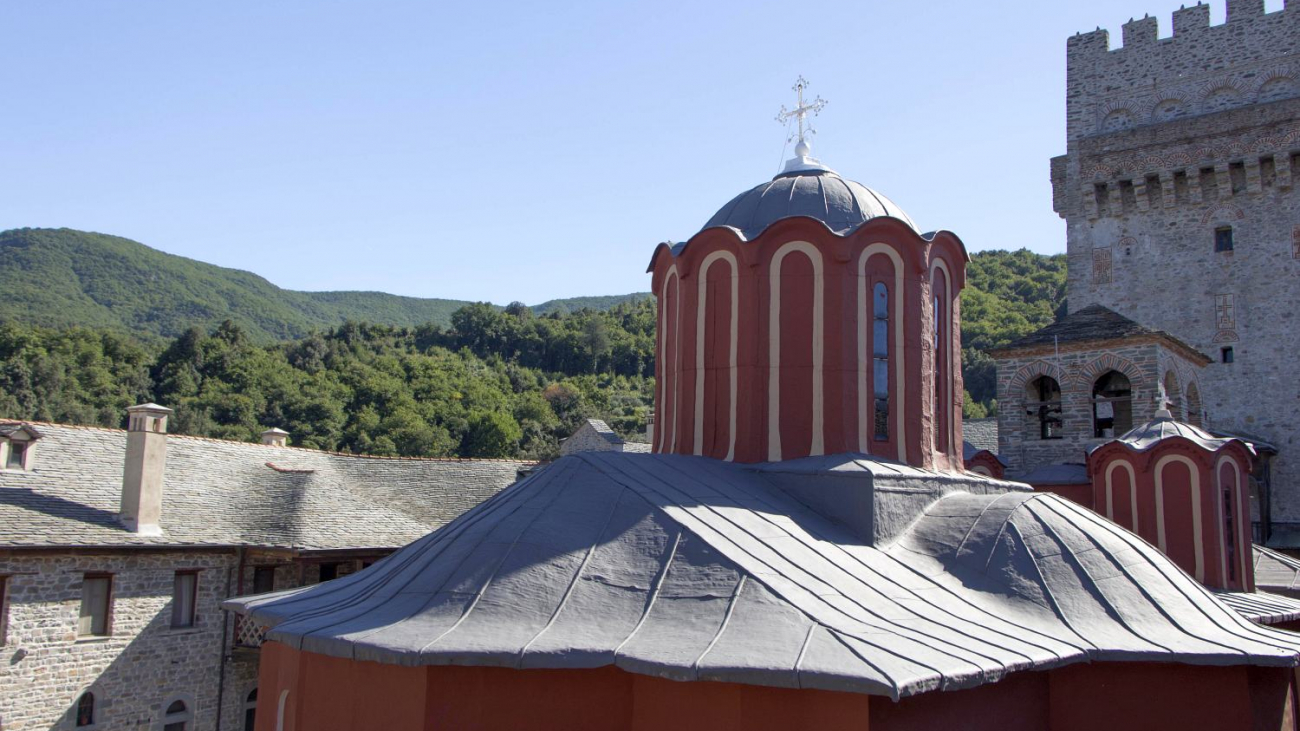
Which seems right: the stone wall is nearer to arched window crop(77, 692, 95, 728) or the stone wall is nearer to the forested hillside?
arched window crop(77, 692, 95, 728)

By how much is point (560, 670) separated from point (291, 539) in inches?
463

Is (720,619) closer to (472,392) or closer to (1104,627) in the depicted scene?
(1104,627)

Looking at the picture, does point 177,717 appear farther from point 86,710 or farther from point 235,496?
point 235,496

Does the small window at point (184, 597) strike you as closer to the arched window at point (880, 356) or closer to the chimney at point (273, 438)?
the chimney at point (273, 438)

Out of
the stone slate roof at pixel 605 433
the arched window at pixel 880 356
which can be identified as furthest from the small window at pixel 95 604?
the stone slate roof at pixel 605 433

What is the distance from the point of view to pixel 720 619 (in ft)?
20.3

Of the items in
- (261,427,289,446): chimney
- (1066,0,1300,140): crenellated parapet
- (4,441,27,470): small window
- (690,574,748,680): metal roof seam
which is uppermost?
(1066,0,1300,140): crenellated parapet

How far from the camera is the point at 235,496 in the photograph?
709 inches

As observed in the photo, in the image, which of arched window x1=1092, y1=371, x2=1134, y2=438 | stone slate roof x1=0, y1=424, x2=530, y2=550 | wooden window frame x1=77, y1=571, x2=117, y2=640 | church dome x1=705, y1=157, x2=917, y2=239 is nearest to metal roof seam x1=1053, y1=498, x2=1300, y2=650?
church dome x1=705, y1=157, x2=917, y2=239

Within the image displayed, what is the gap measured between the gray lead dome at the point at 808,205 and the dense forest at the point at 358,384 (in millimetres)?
27563

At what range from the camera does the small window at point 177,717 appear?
15.4 metres

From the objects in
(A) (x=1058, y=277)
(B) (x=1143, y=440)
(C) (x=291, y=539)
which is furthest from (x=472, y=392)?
(B) (x=1143, y=440)

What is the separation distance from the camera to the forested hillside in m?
71.2

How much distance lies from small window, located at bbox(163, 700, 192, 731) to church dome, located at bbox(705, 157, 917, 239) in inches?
455
